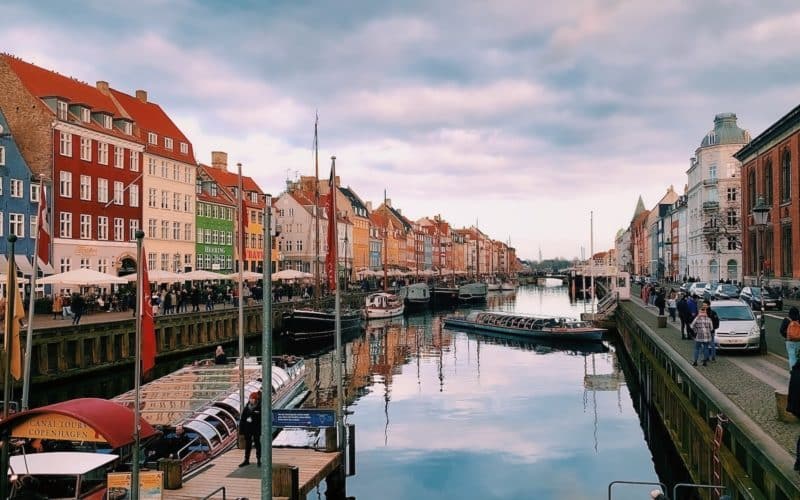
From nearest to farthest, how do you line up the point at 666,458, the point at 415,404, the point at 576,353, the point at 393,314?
the point at 666,458 → the point at 415,404 → the point at 576,353 → the point at 393,314

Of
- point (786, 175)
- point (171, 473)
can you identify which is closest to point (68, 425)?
point (171, 473)

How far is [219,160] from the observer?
96.6 meters

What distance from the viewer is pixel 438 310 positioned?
104500mm

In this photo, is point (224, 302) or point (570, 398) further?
point (224, 302)

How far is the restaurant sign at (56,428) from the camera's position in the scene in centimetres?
1217

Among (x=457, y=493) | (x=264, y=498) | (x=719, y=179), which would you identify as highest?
(x=719, y=179)

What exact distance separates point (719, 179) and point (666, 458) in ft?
278

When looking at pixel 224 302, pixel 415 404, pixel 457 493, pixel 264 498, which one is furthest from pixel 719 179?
pixel 264 498

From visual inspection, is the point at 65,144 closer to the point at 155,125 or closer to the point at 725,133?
the point at 155,125

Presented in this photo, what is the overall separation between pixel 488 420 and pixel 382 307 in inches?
2001

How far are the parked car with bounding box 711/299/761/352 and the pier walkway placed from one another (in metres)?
0.42

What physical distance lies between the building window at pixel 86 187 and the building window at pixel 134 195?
5.76 meters

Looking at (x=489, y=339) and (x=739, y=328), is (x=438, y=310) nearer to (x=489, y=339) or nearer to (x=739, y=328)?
(x=489, y=339)

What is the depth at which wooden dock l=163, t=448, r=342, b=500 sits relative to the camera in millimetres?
15398
